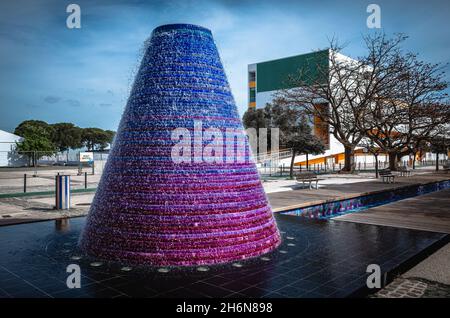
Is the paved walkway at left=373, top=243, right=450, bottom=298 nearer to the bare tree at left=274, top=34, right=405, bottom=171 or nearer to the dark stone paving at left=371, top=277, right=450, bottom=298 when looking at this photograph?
the dark stone paving at left=371, top=277, right=450, bottom=298

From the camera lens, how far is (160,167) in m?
5.59

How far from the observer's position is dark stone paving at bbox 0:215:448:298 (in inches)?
176

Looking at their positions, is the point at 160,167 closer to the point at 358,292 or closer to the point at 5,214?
the point at 358,292

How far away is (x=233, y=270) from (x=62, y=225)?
5.68 meters

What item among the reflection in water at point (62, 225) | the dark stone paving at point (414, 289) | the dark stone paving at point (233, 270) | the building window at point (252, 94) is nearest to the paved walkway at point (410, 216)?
the dark stone paving at point (233, 270)

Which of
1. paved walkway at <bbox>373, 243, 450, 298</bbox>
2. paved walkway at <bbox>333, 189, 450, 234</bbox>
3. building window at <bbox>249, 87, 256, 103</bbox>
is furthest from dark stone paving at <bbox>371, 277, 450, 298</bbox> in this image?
building window at <bbox>249, 87, 256, 103</bbox>

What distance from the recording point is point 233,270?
5.26 m

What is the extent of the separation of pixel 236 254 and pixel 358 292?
1991mm

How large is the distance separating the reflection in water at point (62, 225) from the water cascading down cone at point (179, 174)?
2.36 meters

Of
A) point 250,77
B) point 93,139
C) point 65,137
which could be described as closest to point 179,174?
point 250,77

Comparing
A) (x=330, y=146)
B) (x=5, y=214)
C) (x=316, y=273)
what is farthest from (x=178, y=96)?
(x=330, y=146)

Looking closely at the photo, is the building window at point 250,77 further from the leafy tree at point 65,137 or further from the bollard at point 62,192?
the bollard at point 62,192

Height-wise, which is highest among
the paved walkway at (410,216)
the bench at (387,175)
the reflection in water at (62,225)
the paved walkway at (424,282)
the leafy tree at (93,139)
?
the leafy tree at (93,139)

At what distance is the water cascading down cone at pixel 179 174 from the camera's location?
5484 mm
